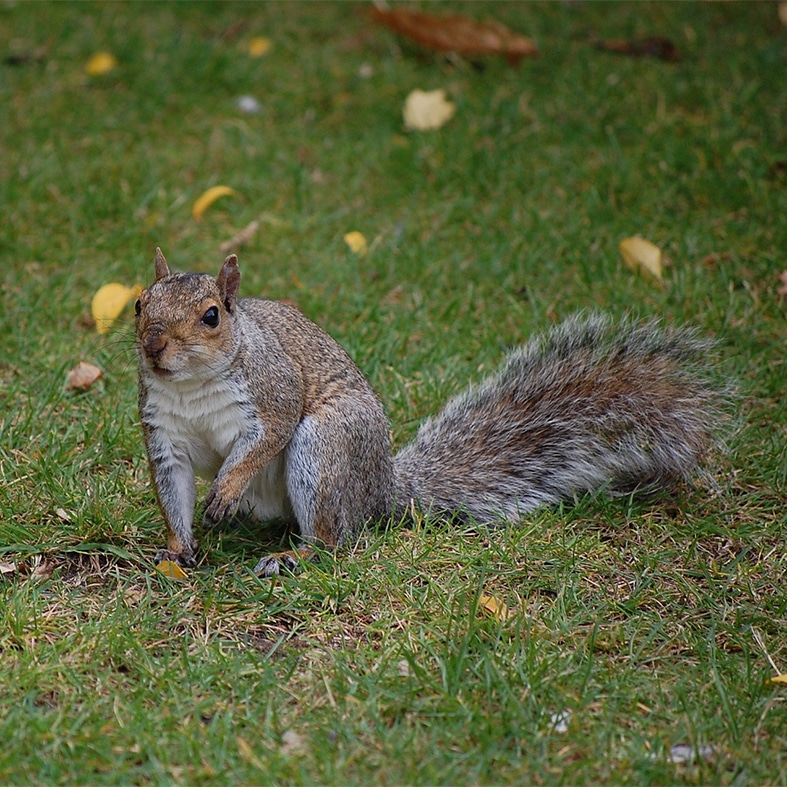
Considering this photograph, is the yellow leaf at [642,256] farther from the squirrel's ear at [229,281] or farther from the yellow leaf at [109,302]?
the squirrel's ear at [229,281]

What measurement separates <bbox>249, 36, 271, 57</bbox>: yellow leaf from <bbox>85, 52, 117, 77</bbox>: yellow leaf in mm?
583

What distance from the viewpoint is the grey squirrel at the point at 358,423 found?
234cm

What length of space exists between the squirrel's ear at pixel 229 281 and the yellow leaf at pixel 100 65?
8.83 ft

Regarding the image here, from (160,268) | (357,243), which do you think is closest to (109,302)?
(357,243)

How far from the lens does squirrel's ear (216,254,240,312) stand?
2363 mm

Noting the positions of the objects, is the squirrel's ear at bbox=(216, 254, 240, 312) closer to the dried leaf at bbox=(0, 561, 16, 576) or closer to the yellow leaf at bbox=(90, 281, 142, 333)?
the dried leaf at bbox=(0, 561, 16, 576)

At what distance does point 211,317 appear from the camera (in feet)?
7.54

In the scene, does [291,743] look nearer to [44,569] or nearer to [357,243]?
[44,569]

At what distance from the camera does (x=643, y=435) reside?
2.61 meters

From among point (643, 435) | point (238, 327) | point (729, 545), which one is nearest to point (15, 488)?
point (238, 327)

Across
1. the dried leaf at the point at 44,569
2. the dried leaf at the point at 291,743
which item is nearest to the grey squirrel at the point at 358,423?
the dried leaf at the point at 44,569

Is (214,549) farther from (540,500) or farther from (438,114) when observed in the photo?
(438,114)

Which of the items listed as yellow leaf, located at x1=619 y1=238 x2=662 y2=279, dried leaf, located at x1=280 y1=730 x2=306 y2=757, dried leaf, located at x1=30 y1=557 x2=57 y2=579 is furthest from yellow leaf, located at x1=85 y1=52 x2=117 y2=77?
dried leaf, located at x1=280 y1=730 x2=306 y2=757

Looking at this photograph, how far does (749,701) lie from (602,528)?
679mm
